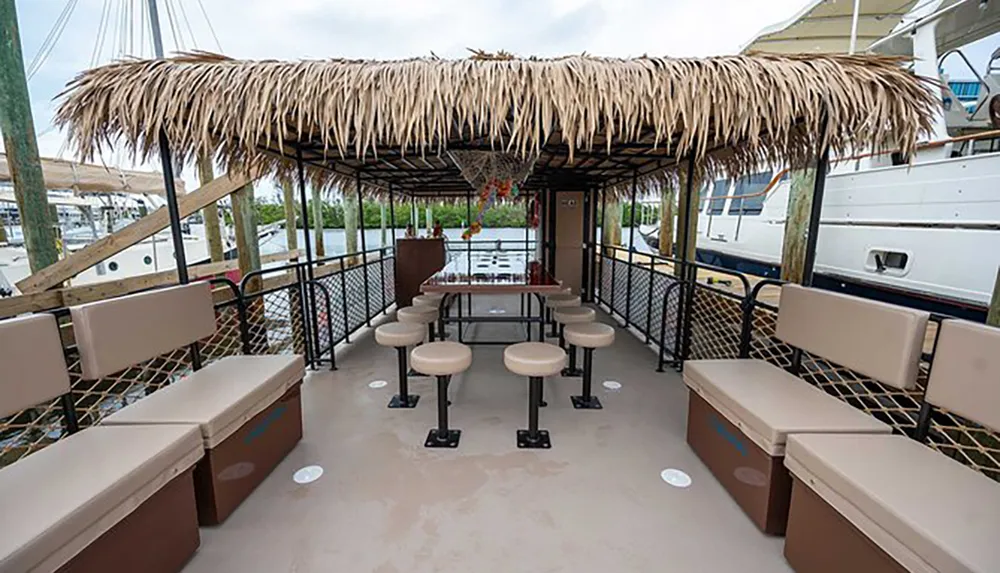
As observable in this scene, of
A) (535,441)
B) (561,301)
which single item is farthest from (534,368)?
(561,301)

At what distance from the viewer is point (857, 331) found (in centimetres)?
195

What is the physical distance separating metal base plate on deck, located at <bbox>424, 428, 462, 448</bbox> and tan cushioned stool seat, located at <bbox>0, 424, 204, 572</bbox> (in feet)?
4.11

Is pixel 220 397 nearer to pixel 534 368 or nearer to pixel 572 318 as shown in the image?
pixel 534 368

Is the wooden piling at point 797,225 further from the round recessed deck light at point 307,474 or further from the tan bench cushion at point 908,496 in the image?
the round recessed deck light at point 307,474

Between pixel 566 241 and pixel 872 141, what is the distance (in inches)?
176

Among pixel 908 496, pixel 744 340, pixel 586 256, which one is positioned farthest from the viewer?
pixel 586 256

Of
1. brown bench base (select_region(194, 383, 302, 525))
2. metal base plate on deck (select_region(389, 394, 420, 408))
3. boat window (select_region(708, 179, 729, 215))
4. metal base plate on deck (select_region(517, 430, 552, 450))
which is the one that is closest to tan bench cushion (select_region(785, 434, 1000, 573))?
metal base plate on deck (select_region(517, 430, 552, 450))

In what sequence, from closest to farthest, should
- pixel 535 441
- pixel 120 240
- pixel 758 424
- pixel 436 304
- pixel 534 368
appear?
pixel 758 424, pixel 534 368, pixel 535 441, pixel 436 304, pixel 120 240

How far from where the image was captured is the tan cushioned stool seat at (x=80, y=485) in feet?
3.67

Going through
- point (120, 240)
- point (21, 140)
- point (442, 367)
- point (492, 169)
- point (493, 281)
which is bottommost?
point (442, 367)

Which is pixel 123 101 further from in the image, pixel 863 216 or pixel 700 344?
pixel 863 216

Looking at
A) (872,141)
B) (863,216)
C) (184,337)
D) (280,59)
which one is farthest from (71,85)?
(863,216)

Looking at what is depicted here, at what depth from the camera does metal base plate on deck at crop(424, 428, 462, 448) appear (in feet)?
8.35

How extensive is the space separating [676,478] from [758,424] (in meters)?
0.66
